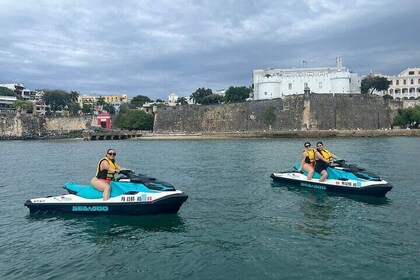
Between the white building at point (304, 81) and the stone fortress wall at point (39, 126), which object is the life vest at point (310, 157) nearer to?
the white building at point (304, 81)

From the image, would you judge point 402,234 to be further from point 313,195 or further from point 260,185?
point 260,185

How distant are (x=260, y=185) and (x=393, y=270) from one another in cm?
966

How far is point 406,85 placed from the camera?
99.4 metres

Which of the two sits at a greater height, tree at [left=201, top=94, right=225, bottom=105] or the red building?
tree at [left=201, top=94, right=225, bottom=105]

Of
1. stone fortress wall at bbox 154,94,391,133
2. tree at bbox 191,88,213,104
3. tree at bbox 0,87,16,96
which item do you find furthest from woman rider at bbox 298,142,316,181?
tree at bbox 0,87,16,96

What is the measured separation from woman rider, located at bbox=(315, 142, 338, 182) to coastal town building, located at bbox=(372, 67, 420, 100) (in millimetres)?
94323

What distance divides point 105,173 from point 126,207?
1197 millimetres

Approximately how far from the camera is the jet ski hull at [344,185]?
1339 cm

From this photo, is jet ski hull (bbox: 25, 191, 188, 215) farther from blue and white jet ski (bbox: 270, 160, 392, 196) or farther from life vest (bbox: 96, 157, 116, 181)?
blue and white jet ski (bbox: 270, 160, 392, 196)

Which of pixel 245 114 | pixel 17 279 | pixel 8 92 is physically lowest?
pixel 17 279

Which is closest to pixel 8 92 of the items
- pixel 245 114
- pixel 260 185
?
pixel 245 114

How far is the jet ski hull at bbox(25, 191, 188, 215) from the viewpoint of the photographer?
1120 cm

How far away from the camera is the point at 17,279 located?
7457 millimetres

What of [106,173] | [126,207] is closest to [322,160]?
[126,207]
